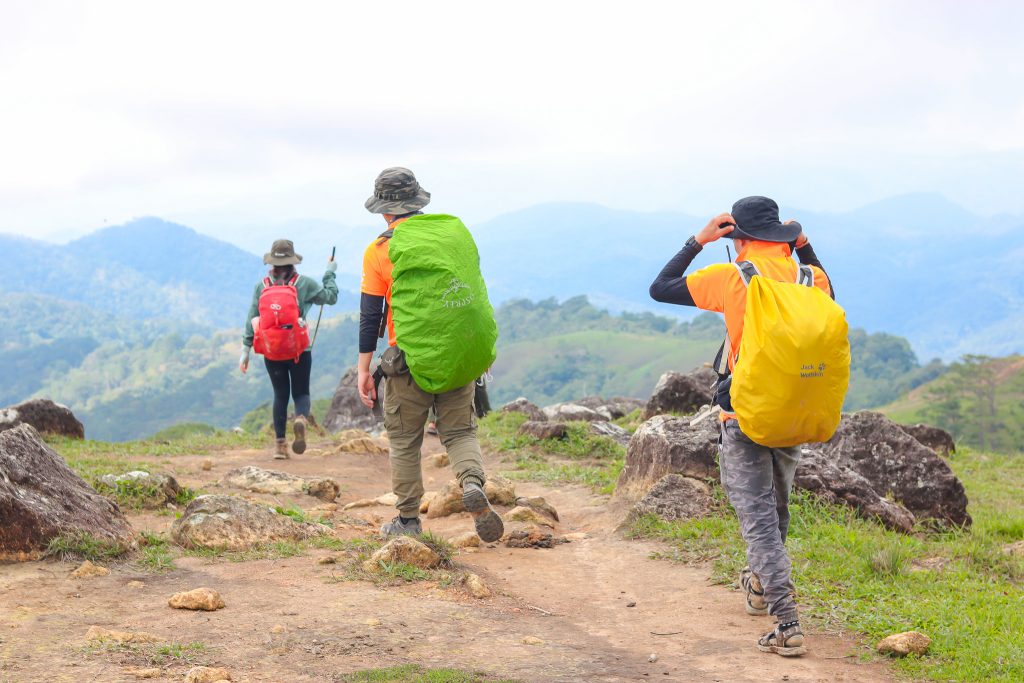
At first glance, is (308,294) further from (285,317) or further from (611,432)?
(611,432)

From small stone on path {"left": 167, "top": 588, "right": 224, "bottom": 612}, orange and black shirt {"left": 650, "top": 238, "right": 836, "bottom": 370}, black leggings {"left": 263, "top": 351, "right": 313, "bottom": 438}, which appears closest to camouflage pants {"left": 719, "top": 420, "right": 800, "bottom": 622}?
orange and black shirt {"left": 650, "top": 238, "right": 836, "bottom": 370}

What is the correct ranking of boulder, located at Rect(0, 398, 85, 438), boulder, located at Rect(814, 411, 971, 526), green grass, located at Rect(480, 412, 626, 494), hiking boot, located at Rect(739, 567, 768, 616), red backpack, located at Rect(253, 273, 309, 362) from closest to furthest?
hiking boot, located at Rect(739, 567, 768, 616), boulder, located at Rect(814, 411, 971, 526), green grass, located at Rect(480, 412, 626, 494), red backpack, located at Rect(253, 273, 309, 362), boulder, located at Rect(0, 398, 85, 438)

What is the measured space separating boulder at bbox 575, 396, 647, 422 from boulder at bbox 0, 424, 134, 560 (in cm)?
1208

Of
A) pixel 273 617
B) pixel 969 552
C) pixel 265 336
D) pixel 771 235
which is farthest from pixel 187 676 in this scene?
pixel 265 336

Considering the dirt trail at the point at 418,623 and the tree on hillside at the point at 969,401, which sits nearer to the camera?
the dirt trail at the point at 418,623

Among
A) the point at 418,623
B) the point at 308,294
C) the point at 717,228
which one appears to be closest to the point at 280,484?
the point at 308,294

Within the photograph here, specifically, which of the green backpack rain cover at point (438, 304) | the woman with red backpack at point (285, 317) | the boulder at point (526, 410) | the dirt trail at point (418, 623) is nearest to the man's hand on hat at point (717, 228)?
the green backpack rain cover at point (438, 304)

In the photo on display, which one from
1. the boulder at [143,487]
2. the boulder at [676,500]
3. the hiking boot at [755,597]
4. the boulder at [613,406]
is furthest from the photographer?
the boulder at [613,406]

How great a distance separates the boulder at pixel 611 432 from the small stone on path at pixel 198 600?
27.9ft

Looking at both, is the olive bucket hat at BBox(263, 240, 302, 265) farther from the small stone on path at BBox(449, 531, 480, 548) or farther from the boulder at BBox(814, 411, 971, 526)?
the boulder at BBox(814, 411, 971, 526)

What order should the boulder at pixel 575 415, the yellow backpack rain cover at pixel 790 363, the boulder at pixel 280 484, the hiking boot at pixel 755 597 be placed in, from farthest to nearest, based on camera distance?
1. the boulder at pixel 575 415
2. the boulder at pixel 280 484
3. the hiking boot at pixel 755 597
4. the yellow backpack rain cover at pixel 790 363

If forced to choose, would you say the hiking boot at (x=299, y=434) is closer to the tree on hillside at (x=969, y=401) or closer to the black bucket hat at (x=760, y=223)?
the black bucket hat at (x=760, y=223)

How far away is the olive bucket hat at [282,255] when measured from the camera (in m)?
11.5

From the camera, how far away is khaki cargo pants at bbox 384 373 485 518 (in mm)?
7082
